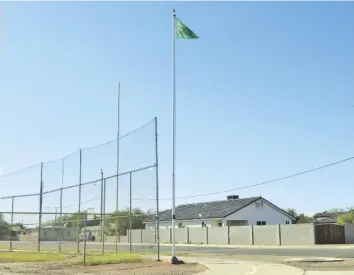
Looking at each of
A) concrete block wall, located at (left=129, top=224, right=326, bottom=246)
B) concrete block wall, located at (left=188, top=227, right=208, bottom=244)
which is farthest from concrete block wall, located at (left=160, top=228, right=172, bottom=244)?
concrete block wall, located at (left=188, top=227, right=208, bottom=244)

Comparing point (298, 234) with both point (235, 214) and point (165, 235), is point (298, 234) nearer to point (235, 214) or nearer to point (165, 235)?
point (235, 214)

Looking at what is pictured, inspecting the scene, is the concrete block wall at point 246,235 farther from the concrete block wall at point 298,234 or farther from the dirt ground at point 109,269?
the dirt ground at point 109,269

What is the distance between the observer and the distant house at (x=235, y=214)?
5922cm

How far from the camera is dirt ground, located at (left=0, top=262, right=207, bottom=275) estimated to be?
52.8 feet

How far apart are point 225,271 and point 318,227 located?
28.9 metres

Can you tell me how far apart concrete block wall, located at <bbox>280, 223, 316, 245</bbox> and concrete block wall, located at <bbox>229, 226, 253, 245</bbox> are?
3.94 meters

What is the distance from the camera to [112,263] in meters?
19.7

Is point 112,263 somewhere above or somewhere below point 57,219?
below

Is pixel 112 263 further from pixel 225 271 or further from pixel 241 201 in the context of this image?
pixel 241 201

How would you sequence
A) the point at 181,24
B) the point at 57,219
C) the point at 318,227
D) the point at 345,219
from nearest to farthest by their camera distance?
the point at 181,24
the point at 57,219
the point at 318,227
the point at 345,219

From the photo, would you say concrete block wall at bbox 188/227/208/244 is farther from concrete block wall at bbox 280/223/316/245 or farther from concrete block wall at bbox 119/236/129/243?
concrete block wall at bbox 280/223/316/245

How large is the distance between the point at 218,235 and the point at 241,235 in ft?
11.1

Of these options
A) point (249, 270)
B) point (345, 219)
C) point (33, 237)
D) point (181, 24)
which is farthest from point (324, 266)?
point (33, 237)

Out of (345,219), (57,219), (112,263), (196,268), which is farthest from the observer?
(345,219)
